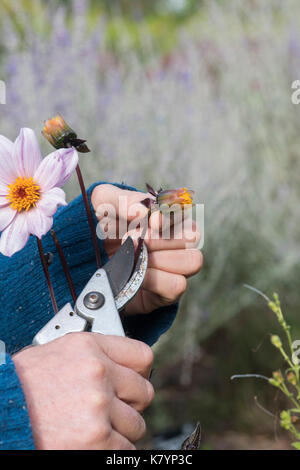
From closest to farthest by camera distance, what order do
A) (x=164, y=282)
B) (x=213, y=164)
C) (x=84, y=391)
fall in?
1. (x=84, y=391)
2. (x=164, y=282)
3. (x=213, y=164)

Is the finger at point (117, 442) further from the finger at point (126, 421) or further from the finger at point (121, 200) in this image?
the finger at point (121, 200)

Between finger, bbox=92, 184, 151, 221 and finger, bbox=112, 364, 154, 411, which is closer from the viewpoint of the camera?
finger, bbox=112, 364, 154, 411

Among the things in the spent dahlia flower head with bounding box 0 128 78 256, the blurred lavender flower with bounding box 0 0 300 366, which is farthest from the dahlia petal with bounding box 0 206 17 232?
the blurred lavender flower with bounding box 0 0 300 366

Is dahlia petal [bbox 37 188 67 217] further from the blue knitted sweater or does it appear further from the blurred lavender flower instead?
the blurred lavender flower

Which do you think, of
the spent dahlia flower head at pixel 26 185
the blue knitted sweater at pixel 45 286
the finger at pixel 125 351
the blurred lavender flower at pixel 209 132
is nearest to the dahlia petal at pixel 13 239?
the spent dahlia flower head at pixel 26 185

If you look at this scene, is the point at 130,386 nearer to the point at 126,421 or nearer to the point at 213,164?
the point at 126,421

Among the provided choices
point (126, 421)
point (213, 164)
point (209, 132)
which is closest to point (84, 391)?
point (126, 421)
